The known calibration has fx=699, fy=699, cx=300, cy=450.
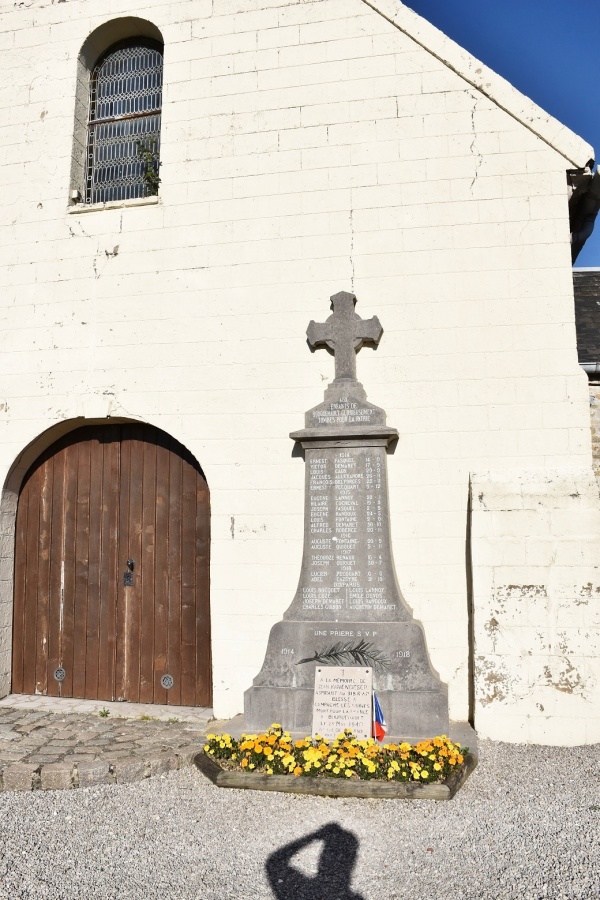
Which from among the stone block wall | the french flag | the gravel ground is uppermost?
the stone block wall

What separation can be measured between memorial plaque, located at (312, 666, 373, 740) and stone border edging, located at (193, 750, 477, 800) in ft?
1.86

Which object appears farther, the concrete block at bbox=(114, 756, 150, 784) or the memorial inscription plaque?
the memorial inscription plaque

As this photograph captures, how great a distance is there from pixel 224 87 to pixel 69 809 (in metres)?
6.01

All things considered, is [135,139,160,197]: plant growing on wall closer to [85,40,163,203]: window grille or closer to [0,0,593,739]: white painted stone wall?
[85,40,163,203]: window grille

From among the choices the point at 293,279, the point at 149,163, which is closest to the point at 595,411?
the point at 293,279

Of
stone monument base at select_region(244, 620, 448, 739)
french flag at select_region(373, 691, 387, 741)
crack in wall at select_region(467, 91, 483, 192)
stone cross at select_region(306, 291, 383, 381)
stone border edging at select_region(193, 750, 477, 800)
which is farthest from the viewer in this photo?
crack in wall at select_region(467, 91, 483, 192)

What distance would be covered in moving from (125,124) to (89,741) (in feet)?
19.0

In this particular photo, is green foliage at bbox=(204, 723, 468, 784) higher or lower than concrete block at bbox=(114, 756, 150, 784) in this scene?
higher

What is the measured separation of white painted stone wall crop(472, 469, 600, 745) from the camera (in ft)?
16.5

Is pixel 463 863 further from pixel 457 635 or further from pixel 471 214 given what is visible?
pixel 471 214

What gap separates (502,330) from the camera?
18.8ft

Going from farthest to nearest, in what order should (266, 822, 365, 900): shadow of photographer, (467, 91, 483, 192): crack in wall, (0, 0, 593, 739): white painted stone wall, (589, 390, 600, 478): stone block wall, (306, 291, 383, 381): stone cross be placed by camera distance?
1. (589, 390, 600, 478): stone block wall
2. (467, 91, 483, 192): crack in wall
3. (306, 291, 383, 381): stone cross
4. (0, 0, 593, 739): white painted stone wall
5. (266, 822, 365, 900): shadow of photographer

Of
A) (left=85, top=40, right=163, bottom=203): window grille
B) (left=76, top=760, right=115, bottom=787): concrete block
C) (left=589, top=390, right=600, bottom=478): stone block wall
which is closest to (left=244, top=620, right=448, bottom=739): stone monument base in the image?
(left=76, top=760, right=115, bottom=787): concrete block

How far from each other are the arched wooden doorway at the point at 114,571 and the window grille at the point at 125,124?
8.15 feet
